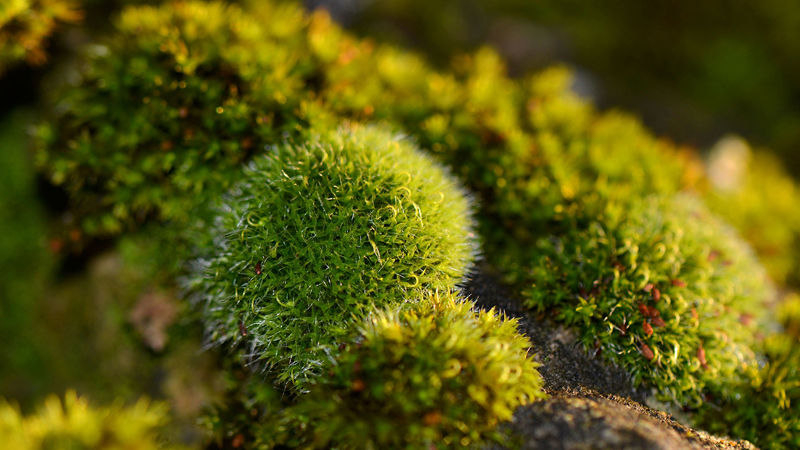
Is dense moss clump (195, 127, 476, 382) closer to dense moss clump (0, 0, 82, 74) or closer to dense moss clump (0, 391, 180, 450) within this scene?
dense moss clump (0, 391, 180, 450)

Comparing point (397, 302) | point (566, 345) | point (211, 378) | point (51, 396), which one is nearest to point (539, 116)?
point (566, 345)

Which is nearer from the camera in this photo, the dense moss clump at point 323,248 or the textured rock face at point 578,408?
the textured rock face at point 578,408

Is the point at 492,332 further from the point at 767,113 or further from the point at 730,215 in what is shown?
the point at 767,113

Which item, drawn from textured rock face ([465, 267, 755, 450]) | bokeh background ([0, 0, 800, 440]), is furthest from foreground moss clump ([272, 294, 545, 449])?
bokeh background ([0, 0, 800, 440])

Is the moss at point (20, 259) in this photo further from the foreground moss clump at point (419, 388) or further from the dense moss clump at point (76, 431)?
the foreground moss clump at point (419, 388)

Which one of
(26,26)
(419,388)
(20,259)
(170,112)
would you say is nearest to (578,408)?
(419,388)

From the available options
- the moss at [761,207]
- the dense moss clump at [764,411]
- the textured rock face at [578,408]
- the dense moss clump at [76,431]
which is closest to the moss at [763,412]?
the dense moss clump at [764,411]
